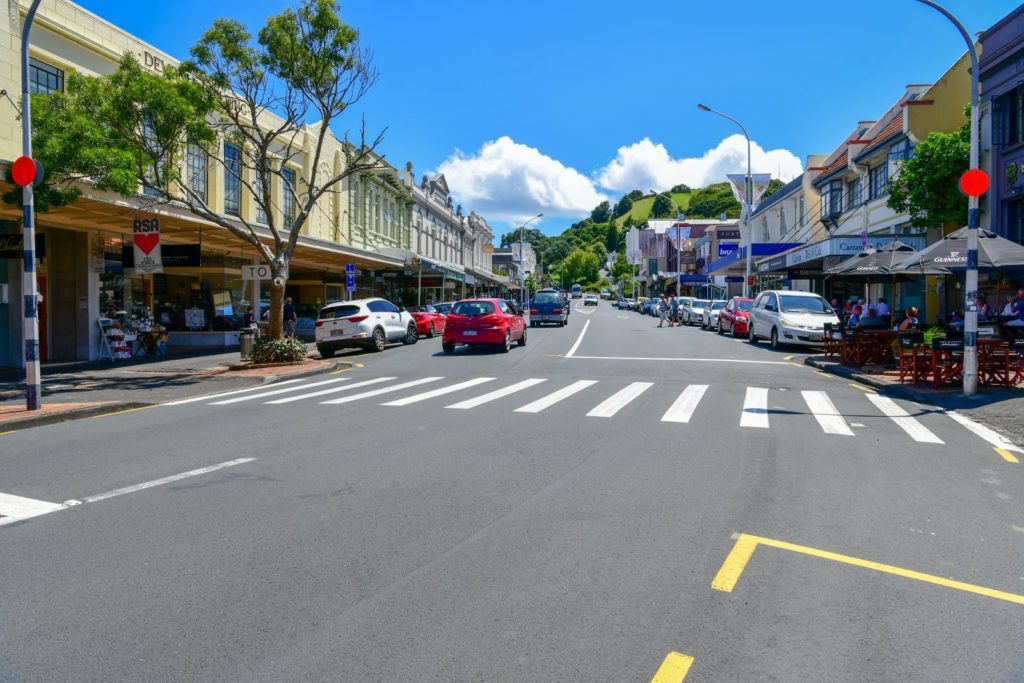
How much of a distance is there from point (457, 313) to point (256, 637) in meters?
18.2

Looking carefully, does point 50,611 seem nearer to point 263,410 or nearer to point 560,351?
point 263,410

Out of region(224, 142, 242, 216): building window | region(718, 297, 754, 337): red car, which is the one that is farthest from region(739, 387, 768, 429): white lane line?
region(224, 142, 242, 216): building window

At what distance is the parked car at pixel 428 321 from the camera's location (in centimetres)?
2930

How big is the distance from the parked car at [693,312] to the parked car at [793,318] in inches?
551

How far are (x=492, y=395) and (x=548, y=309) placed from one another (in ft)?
83.0

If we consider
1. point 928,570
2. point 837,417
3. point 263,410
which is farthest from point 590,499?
point 263,410

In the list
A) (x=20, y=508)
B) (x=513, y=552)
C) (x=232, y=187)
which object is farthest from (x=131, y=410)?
(x=232, y=187)

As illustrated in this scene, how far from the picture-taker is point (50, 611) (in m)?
3.96

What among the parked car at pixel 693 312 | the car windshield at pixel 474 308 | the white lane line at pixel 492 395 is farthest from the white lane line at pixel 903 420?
the parked car at pixel 693 312

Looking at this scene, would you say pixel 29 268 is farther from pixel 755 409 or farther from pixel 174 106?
pixel 755 409

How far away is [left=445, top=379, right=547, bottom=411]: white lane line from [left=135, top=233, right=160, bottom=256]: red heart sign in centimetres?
866

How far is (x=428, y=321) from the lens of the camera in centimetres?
2988

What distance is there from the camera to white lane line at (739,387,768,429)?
31.9 feet

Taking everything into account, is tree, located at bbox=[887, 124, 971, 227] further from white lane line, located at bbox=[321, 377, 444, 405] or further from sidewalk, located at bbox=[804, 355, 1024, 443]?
white lane line, located at bbox=[321, 377, 444, 405]
